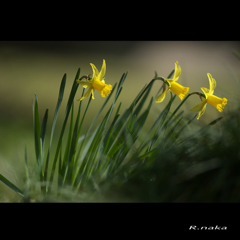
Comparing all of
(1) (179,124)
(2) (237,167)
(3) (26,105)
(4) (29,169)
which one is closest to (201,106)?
(1) (179,124)

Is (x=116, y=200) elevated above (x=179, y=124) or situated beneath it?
situated beneath

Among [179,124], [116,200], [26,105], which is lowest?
[116,200]

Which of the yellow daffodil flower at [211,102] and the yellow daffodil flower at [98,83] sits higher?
the yellow daffodil flower at [98,83]

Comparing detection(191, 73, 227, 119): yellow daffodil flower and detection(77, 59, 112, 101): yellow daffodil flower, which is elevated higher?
detection(77, 59, 112, 101): yellow daffodil flower

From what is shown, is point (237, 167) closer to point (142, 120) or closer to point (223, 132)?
point (223, 132)

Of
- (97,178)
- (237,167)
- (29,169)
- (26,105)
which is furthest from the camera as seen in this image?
(26,105)

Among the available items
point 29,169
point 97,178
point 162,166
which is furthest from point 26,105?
point 162,166

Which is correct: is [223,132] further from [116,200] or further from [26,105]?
[26,105]

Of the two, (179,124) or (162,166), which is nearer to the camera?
(162,166)

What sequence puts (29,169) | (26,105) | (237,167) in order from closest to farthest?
1. (237,167)
2. (29,169)
3. (26,105)

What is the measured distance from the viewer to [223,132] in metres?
0.29

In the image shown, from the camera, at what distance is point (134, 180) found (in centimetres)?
29

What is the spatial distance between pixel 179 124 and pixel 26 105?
1307 mm

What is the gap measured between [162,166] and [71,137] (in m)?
0.22
